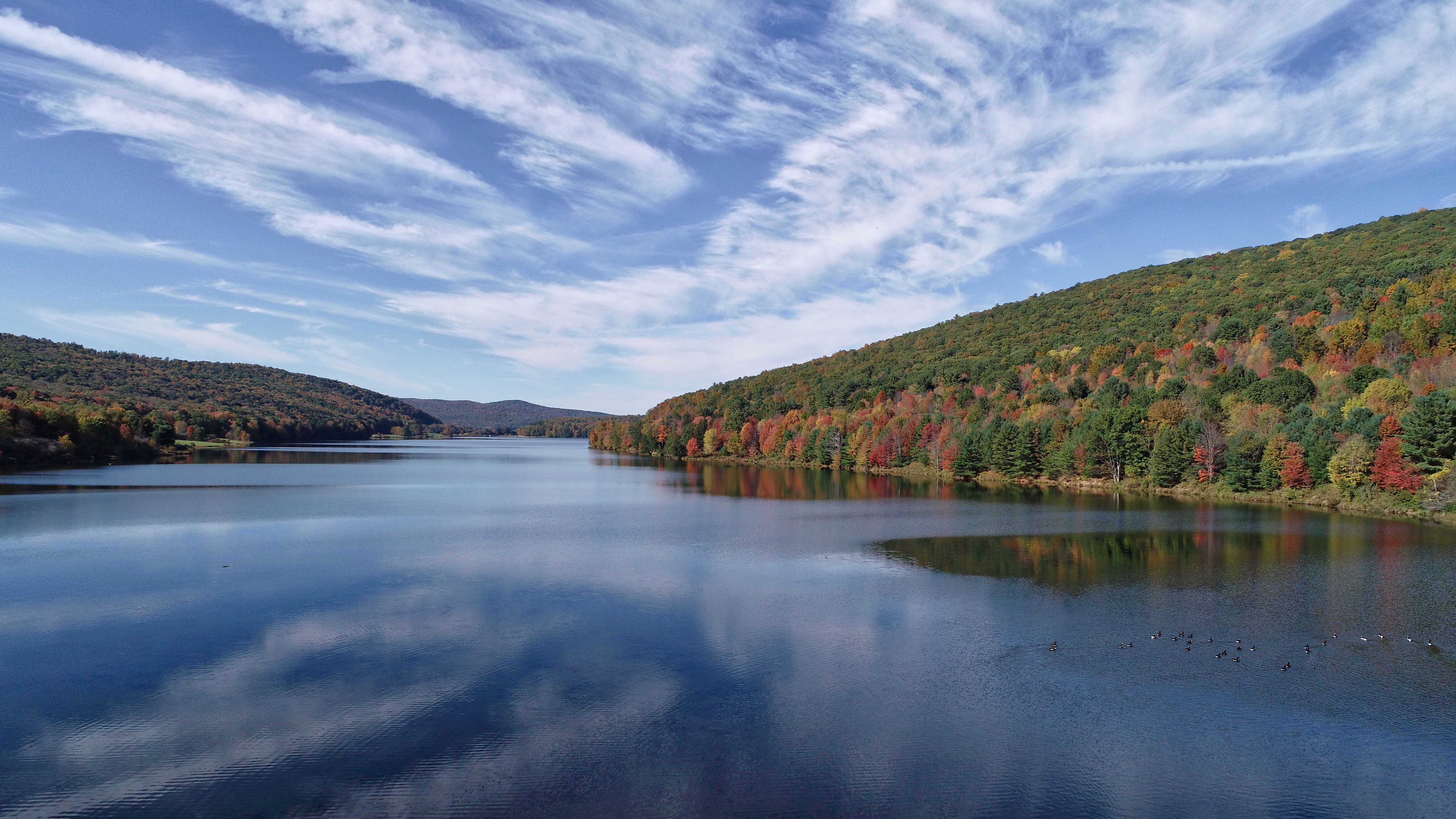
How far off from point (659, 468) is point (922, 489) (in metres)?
42.0

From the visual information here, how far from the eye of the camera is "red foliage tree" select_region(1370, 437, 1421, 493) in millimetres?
38406

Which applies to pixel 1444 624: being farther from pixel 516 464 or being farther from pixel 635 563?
pixel 516 464

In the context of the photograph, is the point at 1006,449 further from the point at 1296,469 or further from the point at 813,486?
the point at 1296,469

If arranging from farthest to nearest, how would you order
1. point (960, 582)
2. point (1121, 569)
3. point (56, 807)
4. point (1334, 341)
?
point (1334, 341) < point (1121, 569) < point (960, 582) < point (56, 807)

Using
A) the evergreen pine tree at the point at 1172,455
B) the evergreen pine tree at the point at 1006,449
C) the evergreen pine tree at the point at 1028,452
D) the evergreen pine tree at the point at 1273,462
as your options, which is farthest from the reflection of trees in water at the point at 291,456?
the evergreen pine tree at the point at 1273,462

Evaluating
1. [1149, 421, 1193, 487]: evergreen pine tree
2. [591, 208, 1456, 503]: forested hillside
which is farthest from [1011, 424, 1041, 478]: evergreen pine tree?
[1149, 421, 1193, 487]: evergreen pine tree

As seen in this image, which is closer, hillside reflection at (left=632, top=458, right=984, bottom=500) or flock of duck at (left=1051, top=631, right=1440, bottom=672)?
flock of duck at (left=1051, top=631, right=1440, bottom=672)

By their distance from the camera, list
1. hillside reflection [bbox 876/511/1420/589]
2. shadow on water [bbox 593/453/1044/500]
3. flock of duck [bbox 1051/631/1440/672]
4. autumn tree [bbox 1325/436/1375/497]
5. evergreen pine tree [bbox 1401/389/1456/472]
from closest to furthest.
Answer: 1. flock of duck [bbox 1051/631/1440/672]
2. hillside reflection [bbox 876/511/1420/589]
3. evergreen pine tree [bbox 1401/389/1456/472]
4. autumn tree [bbox 1325/436/1375/497]
5. shadow on water [bbox 593/453/1044/500]

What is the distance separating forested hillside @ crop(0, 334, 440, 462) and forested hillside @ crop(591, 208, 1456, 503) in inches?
2842

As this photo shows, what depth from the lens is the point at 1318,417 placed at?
146 ft

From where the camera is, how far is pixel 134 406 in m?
101

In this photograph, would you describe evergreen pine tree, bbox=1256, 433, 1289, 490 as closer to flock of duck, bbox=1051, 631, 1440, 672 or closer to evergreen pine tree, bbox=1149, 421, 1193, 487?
evergreen pine tree, bbox=1149, 421, 1193, 487

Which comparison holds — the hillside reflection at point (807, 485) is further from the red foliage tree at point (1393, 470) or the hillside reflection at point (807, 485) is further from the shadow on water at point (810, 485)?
the red foliage tree at point (1393, 470)

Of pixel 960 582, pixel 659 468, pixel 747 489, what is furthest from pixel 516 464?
pixel 960 582
